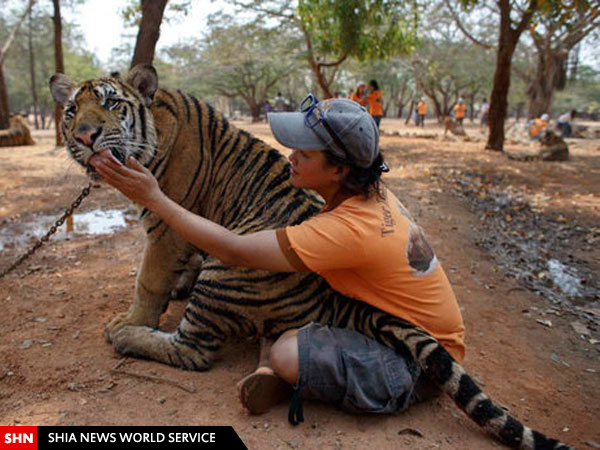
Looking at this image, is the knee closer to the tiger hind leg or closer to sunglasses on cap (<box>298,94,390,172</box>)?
the tiger hind leg

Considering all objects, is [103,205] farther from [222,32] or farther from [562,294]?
[222,32]

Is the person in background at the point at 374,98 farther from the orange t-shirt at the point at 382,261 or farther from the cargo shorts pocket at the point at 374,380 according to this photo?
the cargo shorts pocket at the point at 374,380

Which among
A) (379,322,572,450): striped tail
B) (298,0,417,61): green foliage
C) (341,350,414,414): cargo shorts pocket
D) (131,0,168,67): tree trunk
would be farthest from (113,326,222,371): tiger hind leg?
(298,0,417,61): green foliage

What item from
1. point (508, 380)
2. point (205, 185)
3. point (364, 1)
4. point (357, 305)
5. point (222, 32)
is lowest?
Result: point (508, 380)

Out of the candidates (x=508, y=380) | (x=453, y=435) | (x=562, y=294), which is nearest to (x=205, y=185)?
(x=453, y=435)

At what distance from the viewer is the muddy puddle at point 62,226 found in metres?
6.04

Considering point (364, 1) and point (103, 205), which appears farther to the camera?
point (364, 1)

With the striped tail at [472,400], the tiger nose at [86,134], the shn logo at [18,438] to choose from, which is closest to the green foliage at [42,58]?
the tiger nose at [86,134]

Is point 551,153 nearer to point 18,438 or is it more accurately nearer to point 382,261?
point 382,261

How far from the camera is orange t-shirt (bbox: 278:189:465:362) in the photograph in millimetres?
2236

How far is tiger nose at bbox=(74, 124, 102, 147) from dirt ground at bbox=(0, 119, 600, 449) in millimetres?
1415

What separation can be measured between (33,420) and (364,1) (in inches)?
505

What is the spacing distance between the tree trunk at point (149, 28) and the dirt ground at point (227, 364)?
2.37 meters

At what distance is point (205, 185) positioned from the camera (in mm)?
3418
